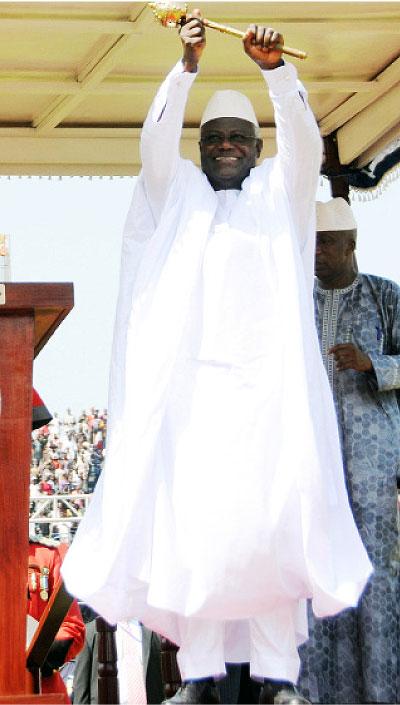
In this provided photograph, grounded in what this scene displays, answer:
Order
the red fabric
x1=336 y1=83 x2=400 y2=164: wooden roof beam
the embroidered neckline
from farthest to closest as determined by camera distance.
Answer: x1=336 y1=83 x2=400 y2=164: wooden roof beam < the embroidered neckline < the red fabric

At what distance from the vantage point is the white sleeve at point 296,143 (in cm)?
495

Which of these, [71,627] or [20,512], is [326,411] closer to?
[20,512]

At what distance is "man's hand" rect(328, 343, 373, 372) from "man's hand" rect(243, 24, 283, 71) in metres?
1.34

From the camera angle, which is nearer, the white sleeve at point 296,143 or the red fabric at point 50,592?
the white sleeve at point 296,143

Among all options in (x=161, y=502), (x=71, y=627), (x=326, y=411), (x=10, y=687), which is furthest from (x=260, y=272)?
(x=71, y=627)

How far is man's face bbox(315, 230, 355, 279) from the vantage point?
20.4 feet

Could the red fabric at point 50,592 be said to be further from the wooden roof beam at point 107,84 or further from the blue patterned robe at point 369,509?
the wooden roof beam at point 107,84

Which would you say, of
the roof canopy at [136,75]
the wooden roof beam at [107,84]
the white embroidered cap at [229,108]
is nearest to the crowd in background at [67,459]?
the roof canopy at [136,75]

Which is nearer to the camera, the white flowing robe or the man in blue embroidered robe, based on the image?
the white flowing robe

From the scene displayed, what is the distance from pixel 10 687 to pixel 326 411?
143 cm

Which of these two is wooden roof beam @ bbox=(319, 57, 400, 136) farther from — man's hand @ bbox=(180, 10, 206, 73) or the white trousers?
the white trousers

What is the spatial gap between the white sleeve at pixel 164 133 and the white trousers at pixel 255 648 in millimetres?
1482

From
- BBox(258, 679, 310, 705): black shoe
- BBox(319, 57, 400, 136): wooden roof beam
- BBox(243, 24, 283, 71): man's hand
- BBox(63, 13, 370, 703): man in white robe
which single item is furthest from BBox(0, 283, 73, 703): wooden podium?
BBox(319, 57, 400, 136): wooden roof beam

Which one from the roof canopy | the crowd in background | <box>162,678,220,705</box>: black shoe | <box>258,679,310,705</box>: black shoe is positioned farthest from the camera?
the crowd in background
